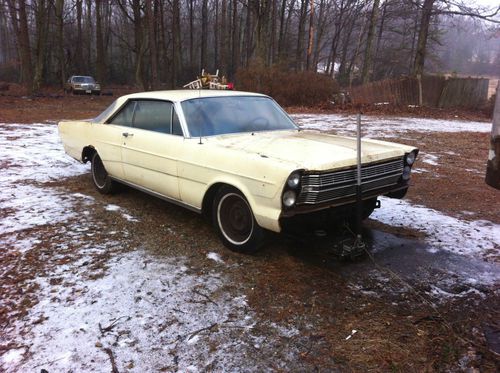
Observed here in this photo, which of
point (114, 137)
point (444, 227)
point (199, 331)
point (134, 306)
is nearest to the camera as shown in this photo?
point (199, 331)

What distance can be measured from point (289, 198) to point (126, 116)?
118 inches

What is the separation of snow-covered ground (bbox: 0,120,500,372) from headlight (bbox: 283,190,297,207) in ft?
2.68

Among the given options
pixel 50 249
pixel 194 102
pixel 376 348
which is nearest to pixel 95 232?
pixel 50 249

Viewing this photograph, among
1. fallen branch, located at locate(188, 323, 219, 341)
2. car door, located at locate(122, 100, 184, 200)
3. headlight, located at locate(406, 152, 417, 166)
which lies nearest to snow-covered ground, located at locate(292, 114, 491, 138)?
headlight, located at locate(406, 152, 417, 166)

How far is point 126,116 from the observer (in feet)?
A: 18.9

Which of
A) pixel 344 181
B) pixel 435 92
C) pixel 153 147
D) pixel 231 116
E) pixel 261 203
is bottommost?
pixel 261 203

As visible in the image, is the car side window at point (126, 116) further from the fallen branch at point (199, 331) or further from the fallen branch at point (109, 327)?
the fallen branch at point (199, 331)

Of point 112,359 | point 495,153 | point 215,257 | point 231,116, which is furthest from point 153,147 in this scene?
point 495,153

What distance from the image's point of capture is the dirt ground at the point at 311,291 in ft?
9.28

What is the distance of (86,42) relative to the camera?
4603cm

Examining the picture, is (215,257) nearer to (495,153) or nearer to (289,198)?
(289,198)

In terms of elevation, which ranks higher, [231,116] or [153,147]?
[231,116]

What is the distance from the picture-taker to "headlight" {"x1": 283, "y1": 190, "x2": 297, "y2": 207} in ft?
12.0

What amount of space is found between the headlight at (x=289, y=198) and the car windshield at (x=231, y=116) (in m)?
1.41
